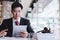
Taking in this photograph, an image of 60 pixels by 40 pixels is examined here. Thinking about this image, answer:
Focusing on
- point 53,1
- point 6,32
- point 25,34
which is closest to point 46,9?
point 53,1

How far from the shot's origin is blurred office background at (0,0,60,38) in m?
1.24

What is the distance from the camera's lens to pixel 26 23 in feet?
4.00

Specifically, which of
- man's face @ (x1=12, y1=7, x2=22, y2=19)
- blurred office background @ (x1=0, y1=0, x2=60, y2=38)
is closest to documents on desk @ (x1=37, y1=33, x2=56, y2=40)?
blurred office background @ (x1=0, y1=0, x2=60, y2=38)

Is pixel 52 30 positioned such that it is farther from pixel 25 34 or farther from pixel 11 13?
pixel 11 13

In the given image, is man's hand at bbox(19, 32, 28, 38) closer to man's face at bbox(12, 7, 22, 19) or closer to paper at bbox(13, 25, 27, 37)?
paper at bbox(13, 25, 27, 37)

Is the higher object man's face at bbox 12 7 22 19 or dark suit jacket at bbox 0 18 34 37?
man's face at bbox 12 7 22 19

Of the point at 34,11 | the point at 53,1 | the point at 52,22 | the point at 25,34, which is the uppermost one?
the point at 53,1

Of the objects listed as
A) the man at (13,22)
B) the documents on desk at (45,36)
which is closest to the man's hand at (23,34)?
the man at (13,22)

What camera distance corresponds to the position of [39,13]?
132 centimetres

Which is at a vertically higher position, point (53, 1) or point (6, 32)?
point (53, 1)

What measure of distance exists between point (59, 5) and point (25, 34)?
481 mm

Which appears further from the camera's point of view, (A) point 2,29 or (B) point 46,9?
(B) point 46,9

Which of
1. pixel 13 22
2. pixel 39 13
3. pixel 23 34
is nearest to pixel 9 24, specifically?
pixel 13 22

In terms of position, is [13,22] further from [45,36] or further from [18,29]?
[45,36]
